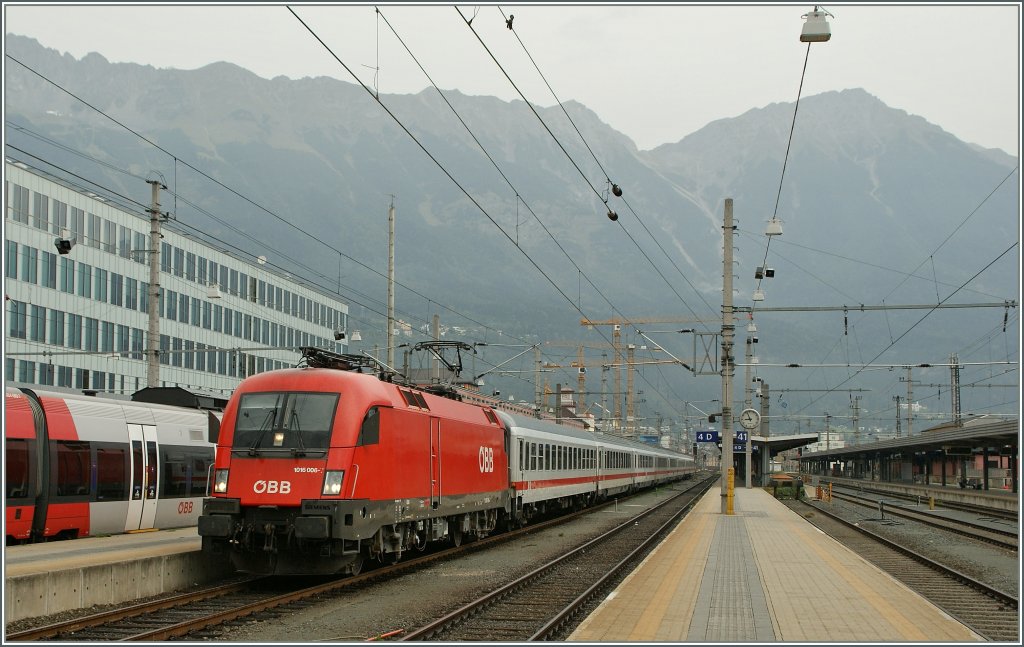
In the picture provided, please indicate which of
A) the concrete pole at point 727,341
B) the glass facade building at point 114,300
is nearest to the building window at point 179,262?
Answer: the glass facade building at point 114,300

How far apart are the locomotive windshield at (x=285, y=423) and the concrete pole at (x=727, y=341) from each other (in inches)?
764

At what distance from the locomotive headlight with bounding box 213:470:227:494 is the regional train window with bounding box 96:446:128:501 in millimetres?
5130

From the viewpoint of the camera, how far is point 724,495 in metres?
36.6

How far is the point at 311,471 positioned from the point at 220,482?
1485 millimetres

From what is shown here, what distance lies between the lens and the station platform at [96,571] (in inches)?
500

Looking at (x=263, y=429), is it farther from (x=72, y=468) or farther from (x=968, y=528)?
(x=968, y=528)

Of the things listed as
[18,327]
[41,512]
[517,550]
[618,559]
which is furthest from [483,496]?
[18,327]

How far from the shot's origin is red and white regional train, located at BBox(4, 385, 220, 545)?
18.0 metres

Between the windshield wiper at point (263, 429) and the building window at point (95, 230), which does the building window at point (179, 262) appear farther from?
the windshield wiper at point (263, 429)

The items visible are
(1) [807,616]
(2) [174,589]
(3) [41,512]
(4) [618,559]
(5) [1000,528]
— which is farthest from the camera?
(5) [1000,528]

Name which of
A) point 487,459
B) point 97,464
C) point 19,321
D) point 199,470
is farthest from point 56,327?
point 97,464

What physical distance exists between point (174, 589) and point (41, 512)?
4167 millimetres

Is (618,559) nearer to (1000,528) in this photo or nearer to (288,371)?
(288,371)

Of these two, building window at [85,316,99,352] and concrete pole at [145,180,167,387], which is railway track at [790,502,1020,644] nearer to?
concrete pole at [145,180,167,387]
